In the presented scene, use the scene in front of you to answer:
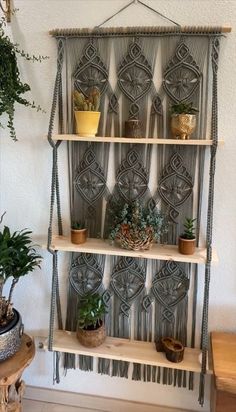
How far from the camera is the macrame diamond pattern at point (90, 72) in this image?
142 cm

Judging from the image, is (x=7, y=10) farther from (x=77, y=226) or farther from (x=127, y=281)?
(x=127, y=281)

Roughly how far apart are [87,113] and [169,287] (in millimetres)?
868

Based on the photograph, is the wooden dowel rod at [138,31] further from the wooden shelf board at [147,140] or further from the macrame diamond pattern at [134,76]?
the wooden shelf board at [147,140]

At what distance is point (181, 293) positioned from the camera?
4.96 feet

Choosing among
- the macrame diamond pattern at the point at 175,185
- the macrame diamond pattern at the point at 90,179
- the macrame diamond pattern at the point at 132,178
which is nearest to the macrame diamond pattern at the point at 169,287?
the macrame diamond pattern at the point at 175,185

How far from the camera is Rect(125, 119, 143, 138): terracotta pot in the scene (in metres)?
1.35

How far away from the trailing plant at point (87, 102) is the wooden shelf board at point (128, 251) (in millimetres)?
585

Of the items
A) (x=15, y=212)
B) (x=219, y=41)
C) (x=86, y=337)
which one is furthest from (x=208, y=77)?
(x=86, y=337)

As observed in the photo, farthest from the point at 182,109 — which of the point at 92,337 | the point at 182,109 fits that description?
the point at 92,337

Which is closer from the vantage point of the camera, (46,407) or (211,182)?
(211,182)

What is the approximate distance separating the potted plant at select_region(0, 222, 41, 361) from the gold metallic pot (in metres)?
0.83

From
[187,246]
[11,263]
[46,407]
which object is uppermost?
[187,246]

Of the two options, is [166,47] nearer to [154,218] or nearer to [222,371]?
[154,218]

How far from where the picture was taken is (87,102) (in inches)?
52.8
